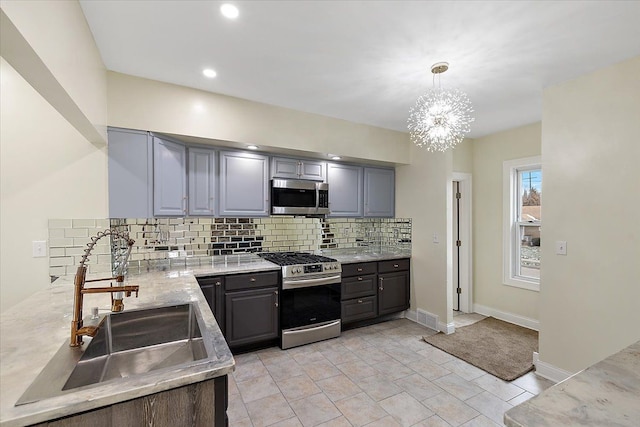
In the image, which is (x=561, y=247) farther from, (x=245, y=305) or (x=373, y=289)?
(x=245, y=305)

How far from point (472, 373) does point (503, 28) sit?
2.81 m

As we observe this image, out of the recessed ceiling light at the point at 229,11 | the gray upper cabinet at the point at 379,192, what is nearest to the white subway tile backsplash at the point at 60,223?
the recessed ceiling light at the point at 229,11

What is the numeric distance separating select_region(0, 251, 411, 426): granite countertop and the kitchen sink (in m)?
0.07

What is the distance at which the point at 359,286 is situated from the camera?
12.3ft

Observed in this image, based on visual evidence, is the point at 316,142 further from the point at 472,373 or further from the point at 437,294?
the point at 472,373

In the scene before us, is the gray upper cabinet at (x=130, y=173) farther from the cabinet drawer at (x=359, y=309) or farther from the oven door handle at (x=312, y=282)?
the cabinet drawer at (x=359, y=309)

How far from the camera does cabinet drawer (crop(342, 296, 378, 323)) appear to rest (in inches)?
143

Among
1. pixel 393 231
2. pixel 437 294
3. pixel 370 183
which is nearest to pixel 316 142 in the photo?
pixel 370 183

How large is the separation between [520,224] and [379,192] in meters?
1.94

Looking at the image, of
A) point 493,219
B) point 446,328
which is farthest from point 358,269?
point 493,219

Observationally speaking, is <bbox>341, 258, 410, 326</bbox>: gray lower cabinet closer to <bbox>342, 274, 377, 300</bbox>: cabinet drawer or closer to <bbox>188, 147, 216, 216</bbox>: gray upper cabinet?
<bbox>342, 274, 377, 300</bbox>: cabinet drawer

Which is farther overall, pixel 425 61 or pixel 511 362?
pixel 511 362

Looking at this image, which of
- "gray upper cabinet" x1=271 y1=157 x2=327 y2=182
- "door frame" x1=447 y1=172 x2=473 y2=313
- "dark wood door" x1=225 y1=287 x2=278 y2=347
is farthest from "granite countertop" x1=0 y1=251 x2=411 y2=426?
"door frame" x1=447 y1=172 x2=473 y2=313

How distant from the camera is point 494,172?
4188 mm
